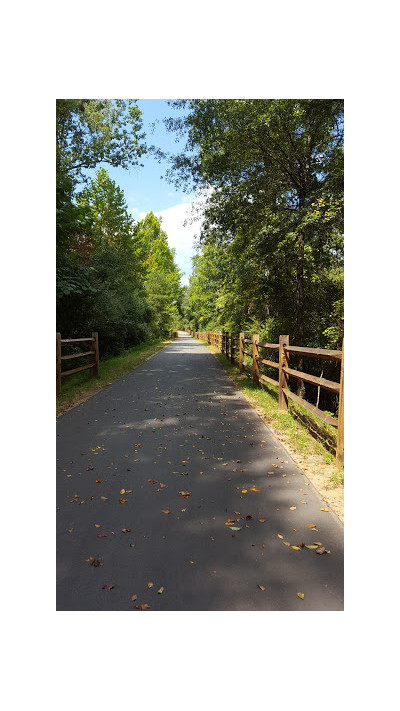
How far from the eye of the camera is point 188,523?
2.99m

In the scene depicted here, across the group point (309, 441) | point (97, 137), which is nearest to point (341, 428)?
point (309, 441)

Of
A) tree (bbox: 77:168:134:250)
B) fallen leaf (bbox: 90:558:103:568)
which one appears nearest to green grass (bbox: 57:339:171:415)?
fallen leaf (bbox: 90:558:103:568)

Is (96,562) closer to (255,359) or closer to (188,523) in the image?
(188,523)

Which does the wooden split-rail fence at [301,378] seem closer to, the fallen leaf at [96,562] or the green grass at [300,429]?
the green grass at [300,429]

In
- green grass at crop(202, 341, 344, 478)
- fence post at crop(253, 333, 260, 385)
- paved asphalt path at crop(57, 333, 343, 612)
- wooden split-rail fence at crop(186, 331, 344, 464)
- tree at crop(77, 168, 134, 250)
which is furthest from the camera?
tree at crop(77, 168, 134, 250)

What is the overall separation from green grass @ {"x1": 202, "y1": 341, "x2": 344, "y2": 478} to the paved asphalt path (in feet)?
0.85

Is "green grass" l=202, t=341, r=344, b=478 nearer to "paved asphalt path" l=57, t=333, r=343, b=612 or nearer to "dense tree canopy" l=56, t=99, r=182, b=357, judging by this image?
"paved asphalt path" l=57, t=333, r=343, b=612

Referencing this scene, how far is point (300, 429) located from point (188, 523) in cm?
304

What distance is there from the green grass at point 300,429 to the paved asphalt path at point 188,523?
0.26m

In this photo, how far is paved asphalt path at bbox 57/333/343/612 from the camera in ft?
7.34

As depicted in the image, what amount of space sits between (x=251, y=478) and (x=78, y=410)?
12.8 ft

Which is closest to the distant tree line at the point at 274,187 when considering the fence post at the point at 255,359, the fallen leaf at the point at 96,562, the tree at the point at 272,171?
the tree at the point at 272,171

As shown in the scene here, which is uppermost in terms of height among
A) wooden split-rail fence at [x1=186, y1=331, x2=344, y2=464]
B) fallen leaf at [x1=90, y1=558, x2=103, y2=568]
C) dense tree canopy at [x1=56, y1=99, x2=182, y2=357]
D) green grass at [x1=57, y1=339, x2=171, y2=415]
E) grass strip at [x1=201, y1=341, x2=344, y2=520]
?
dense tree canopy at [x1=56, y1=99, x2=182, y2=357]
